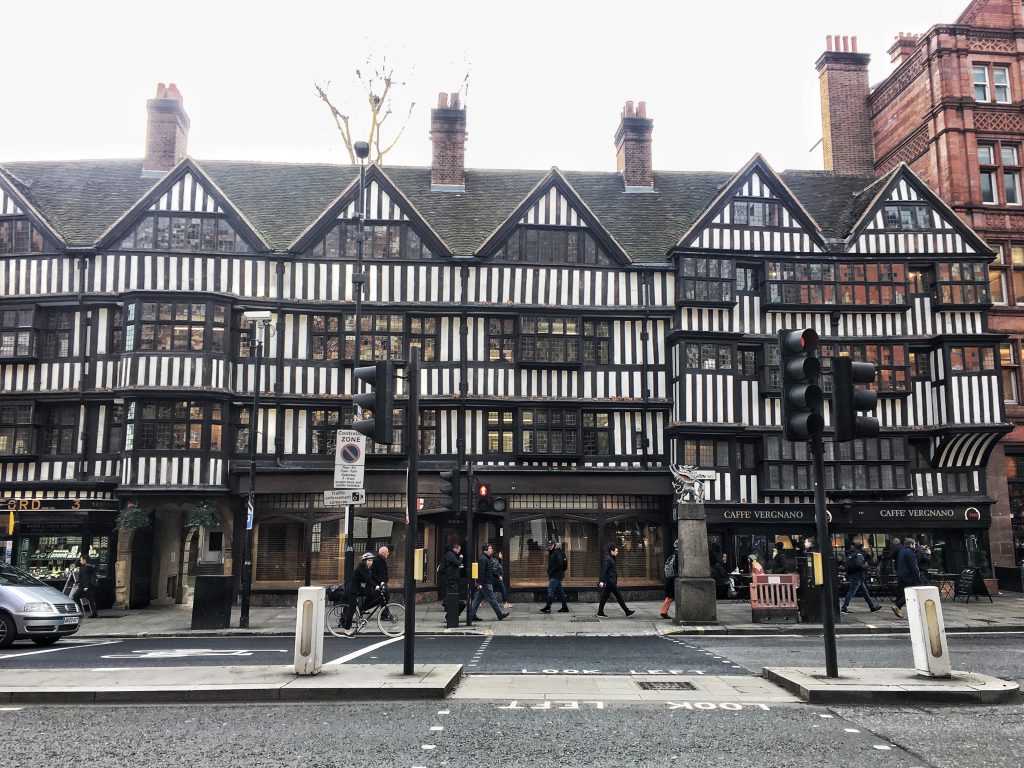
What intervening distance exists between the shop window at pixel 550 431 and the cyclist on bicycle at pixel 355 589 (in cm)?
896

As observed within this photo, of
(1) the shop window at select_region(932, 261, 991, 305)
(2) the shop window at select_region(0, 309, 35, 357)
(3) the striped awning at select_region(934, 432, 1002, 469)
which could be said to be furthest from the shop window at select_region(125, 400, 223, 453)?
(1) the shop window at select_region(932, 261, 991, 305)

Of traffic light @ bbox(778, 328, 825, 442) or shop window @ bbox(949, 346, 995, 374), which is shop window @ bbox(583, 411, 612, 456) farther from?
traffic light @ bbox(778, 328, 825, 442)

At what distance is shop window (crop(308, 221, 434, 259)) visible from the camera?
2612 centimetres

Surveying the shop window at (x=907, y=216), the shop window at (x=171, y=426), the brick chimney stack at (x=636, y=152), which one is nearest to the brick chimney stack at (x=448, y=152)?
the brick chimney stack at (x=636, y=152)

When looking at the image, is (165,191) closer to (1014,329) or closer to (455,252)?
(455,252)

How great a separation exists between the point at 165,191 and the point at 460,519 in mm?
13200

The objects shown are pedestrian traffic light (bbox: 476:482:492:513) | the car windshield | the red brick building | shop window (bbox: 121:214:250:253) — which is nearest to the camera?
the car windshield

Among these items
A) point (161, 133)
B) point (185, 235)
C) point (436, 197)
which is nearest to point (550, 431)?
point (436, 197)

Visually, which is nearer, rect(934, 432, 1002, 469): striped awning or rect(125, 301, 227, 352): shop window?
rect(125, 301, 227, 352): shop window

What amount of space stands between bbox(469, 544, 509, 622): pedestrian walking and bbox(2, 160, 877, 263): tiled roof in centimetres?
1030

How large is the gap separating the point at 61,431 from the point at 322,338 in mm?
8127

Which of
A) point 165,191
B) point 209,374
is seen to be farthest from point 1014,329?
point 165,191

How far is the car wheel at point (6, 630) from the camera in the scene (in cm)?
1498

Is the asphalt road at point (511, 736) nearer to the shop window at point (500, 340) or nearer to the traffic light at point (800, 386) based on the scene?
the traffic light at point (800, 386)
